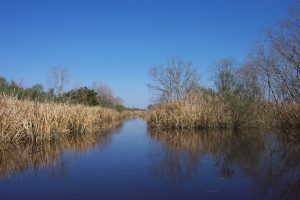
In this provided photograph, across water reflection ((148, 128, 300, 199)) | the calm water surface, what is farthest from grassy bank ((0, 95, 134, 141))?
water reflection ((148, 128, 300, 199))

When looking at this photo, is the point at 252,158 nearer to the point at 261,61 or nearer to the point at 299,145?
the point at 299,145

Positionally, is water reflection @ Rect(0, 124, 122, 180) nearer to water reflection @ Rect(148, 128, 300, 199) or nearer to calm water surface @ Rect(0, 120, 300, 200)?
calm water surface @ Rect(0, 120, 300, 200)

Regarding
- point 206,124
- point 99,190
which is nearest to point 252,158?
point 99,190

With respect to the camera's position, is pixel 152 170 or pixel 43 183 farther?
pixel 152 170

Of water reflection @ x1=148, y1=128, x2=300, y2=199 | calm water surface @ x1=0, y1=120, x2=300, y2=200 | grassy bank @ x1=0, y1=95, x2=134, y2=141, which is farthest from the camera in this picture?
grassy bank @ x1=0, y1=95, x2=134, y2=141

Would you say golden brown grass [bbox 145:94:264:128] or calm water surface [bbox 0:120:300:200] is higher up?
golden brown grass [bbox 145:94:264:128]

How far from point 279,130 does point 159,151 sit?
5609 mm

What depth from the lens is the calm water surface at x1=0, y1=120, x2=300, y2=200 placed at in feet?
15.0

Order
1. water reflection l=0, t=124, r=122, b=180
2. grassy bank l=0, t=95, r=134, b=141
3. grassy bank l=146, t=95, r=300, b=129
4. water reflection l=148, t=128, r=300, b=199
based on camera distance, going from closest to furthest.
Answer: water reflection l=148, t=128, r=300, b=199, water reflection l=0, t=124, r=122, b=180, grassy bank l=0, t=95, r=134, b=141, grassy bank l=146, t=95, r=300, b=129

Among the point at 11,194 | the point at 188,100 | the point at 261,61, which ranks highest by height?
the point at 261,61

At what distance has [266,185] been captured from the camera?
15.8 ft

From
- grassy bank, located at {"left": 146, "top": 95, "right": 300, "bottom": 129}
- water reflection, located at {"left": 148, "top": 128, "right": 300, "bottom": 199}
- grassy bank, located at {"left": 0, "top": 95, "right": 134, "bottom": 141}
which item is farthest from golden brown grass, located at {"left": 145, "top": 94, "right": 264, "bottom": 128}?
water reflection, located at {"left": 148, "top": 128, "right": 300, "bottom": 199}

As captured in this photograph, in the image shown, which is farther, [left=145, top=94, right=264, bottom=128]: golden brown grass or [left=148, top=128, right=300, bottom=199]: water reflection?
[left=145, top=94, right=264, bottom=128]: golden brown grass

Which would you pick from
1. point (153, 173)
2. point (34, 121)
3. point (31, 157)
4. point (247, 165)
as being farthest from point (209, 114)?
point (153, 173)
